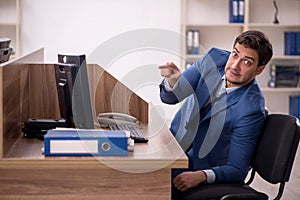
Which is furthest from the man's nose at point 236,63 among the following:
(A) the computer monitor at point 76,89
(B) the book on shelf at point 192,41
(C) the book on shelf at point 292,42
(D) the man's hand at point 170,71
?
(C) the book on shelf at point 292,42

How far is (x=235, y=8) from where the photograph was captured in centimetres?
659

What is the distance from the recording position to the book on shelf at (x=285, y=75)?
671 centimetres

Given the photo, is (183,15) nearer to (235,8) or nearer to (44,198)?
(235,8)

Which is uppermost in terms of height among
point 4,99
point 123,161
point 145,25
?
point 145,25

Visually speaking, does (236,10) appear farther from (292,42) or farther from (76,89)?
(76,89)

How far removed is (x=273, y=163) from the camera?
2.42 metres

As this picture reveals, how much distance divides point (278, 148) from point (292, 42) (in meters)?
4.55

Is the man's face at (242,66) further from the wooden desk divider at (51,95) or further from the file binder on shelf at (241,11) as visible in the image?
the file binder on shelf at (241,11)

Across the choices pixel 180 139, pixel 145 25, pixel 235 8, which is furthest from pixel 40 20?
pixel 180 139

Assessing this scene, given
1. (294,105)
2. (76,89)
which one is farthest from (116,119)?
(294,105)

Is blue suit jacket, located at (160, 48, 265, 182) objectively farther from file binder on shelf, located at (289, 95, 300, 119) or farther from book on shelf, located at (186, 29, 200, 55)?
file binder on shelf, located at (289, 95, 300, 119)

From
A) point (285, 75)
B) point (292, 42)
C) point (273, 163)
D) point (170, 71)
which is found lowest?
point (273, 163)

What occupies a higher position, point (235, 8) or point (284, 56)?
point (235, 8)

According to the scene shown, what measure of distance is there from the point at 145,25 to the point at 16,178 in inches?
186
